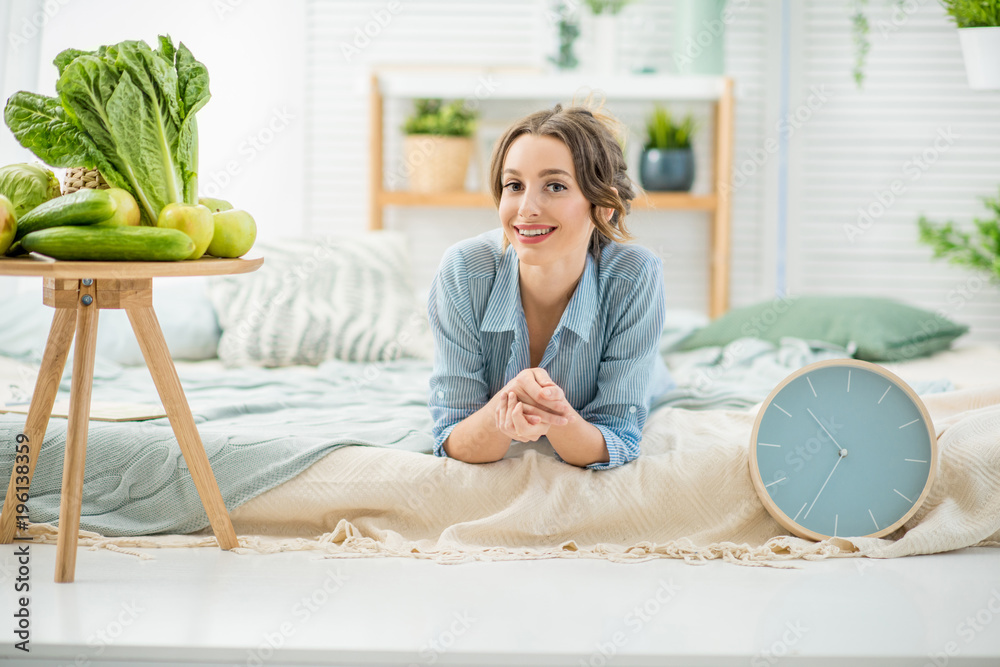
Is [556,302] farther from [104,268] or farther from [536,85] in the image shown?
[536,85]

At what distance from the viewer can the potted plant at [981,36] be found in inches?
69.2

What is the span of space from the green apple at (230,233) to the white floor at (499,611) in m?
0.49

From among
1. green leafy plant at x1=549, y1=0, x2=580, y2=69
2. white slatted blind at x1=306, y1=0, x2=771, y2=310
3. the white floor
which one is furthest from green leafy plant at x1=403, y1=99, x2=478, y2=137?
the white floor

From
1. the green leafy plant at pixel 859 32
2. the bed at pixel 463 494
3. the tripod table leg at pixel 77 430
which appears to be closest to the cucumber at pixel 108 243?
the tripod table leg at pixel 77 430

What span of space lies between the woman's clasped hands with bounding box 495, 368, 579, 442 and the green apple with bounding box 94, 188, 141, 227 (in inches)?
23.9

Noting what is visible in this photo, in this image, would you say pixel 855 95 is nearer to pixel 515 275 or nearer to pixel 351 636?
pixel 515 275

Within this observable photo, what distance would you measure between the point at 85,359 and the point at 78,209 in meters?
0.22

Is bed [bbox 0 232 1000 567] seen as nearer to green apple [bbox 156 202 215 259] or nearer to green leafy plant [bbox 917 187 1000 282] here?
green apple [bbox 156 202 215 259]

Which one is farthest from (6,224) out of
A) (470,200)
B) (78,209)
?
(470,200)

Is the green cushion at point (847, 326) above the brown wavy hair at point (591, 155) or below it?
below

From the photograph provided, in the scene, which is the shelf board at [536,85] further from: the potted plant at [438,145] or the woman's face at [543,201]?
the woman's face at [543,201]

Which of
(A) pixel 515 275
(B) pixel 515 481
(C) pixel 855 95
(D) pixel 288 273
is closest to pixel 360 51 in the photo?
(D) pixel 288 273

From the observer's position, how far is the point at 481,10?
357cm

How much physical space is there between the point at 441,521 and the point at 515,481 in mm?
145
